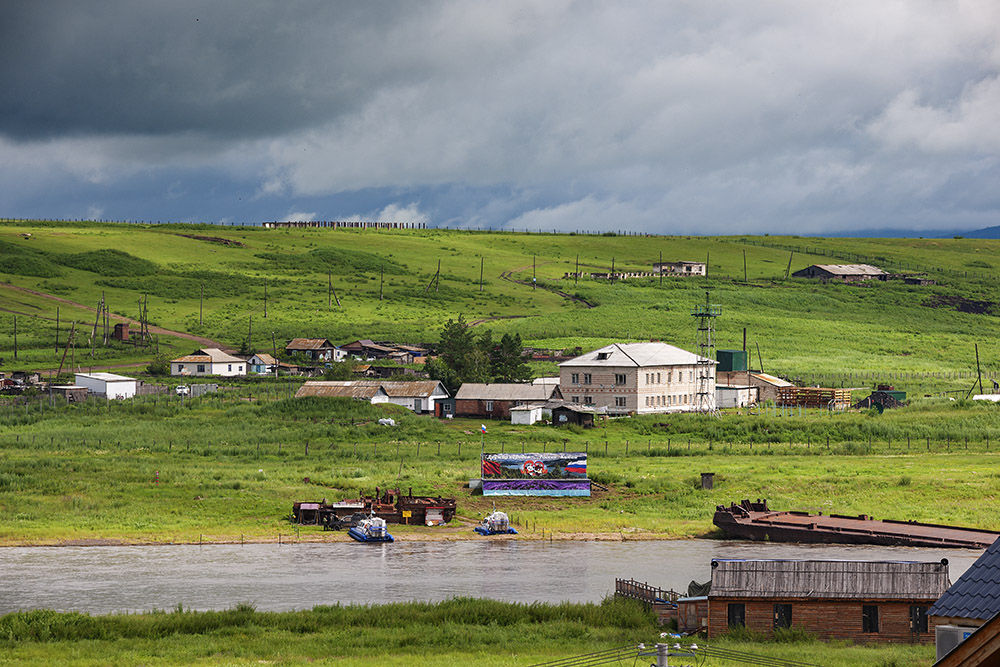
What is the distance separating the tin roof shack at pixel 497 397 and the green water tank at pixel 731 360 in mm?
21117

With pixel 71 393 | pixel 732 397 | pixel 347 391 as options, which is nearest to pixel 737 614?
pixel 347 391

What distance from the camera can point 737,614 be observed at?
29297 mm

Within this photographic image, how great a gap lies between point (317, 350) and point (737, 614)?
282ft

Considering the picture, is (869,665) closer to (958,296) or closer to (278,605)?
(278,605)

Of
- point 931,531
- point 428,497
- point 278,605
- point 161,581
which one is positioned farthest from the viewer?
point 428,497

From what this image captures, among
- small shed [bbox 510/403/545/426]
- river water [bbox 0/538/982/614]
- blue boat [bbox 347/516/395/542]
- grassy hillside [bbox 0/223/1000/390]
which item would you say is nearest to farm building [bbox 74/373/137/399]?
grassy hillside [bbox 0/223/1000/390]

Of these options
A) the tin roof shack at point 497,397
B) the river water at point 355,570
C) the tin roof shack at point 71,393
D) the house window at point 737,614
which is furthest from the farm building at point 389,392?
the house window at point 737,614

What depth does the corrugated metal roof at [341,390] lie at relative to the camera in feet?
260

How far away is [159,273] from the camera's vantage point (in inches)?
6619

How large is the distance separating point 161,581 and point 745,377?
63703 mm

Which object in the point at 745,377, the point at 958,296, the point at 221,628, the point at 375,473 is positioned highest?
the point at 958,296

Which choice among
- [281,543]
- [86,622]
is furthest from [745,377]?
[86,622]

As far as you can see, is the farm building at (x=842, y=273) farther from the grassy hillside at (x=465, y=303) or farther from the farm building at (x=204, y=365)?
the farm building at (x=204, y=365)

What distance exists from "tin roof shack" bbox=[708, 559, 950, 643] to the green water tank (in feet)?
222
